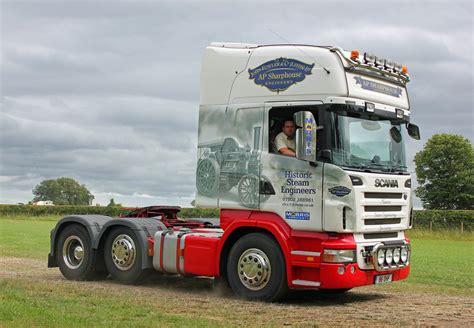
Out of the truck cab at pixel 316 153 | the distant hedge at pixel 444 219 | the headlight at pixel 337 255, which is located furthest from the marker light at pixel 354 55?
the distant hedge at pixel 444 219

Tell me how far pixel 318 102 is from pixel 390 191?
2016 mm

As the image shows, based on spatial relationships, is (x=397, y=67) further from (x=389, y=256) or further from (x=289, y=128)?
(x=389, y=256)

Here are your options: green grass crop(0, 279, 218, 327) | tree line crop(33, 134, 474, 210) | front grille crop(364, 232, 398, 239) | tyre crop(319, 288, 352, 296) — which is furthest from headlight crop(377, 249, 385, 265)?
tree line crop(33, 134, 474, 210)

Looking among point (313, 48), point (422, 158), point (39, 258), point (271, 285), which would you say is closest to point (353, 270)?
point (271, 285)

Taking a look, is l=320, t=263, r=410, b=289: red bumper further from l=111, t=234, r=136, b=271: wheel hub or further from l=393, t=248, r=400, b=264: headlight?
l=111, t=234, r=136, b=271: wheel hub

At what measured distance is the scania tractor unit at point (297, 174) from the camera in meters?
11.8

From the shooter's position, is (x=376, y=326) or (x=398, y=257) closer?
(x=376, y=326)

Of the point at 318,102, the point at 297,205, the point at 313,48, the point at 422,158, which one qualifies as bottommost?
the point at 297,205

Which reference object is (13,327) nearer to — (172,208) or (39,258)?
(172,208)

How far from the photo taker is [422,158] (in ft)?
294

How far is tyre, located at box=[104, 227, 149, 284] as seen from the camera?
14148 millimetres

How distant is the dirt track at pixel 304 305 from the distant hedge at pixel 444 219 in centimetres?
3925

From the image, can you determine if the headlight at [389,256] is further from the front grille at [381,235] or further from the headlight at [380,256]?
the front grille at [381,235]

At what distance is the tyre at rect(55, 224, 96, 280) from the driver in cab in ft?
16.1
